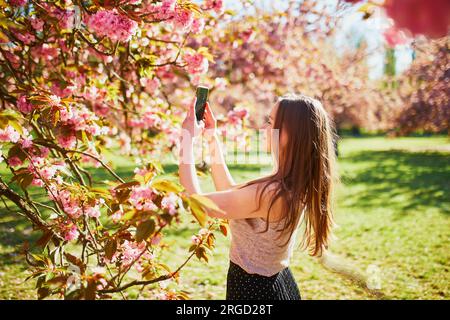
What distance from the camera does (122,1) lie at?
1.97m

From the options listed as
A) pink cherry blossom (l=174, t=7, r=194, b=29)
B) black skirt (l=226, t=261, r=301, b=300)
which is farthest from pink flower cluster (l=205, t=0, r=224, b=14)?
black skirt (l=226, t=261, r=301, b=300)

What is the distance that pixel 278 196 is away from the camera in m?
1.58

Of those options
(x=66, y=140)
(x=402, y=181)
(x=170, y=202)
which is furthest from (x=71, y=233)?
(x=402, y=181)

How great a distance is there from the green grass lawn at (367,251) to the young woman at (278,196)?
0.41 m

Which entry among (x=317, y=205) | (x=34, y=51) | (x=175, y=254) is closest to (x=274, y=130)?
(x=317, y=205)

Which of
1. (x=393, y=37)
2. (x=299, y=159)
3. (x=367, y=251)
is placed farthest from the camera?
(x=367, y=251)

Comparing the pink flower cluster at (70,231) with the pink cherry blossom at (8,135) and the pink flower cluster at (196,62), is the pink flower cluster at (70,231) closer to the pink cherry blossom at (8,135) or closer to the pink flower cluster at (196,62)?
the pink cherry blossom at (8,135)

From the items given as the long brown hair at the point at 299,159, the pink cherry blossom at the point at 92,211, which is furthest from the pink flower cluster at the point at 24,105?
the long brown hair at the point at 299,159

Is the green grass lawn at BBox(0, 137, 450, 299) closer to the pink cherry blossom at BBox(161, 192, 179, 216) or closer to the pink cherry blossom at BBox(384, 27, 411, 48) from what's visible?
the pink cherry blossom at BBox(161, 192, 179, 216)

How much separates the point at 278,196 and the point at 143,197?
522 mm

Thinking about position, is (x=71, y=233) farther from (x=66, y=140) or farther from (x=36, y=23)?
(x=36, y=23)

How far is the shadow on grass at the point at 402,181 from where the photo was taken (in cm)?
862

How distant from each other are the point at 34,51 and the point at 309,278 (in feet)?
11.9
